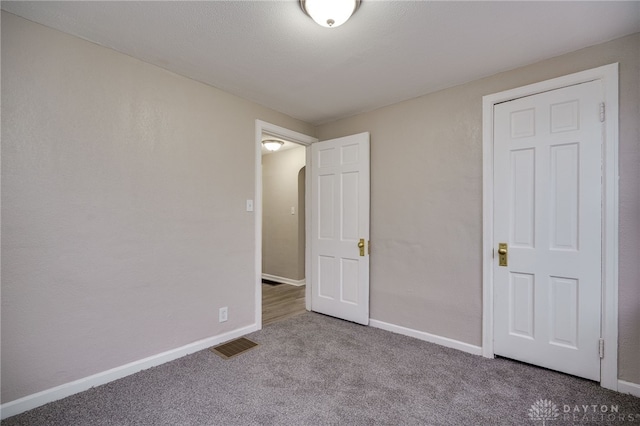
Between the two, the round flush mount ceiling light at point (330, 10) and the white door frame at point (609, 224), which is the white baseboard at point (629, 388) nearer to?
the white door frame at point (609, 224)

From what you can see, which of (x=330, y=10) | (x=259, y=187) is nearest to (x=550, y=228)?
(x=330, y=10)

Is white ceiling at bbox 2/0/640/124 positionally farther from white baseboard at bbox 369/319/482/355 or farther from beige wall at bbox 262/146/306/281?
beige wall at bbox 262/146/306/281

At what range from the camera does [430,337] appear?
2793mm

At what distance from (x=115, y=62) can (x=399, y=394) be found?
3.07 meters

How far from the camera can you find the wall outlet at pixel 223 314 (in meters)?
2.77

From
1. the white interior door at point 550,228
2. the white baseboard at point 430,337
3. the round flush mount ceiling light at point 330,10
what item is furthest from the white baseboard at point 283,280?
the round flush mount ceiling light at point 330,10

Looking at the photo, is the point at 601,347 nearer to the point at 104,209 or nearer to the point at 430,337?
the point at 430,337

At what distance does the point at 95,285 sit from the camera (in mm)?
2053

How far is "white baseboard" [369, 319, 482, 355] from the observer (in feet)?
8.41

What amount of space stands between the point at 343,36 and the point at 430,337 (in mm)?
2654

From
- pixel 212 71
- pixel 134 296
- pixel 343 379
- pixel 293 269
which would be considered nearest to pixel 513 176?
pixel 343 379

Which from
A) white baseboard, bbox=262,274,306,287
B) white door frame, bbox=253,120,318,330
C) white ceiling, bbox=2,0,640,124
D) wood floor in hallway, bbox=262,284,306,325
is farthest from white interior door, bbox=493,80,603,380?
white baseboard, bbox=262,274,306,287

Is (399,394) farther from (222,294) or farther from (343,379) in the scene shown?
(222,294)

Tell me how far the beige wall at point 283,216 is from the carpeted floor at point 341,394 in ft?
8.84
